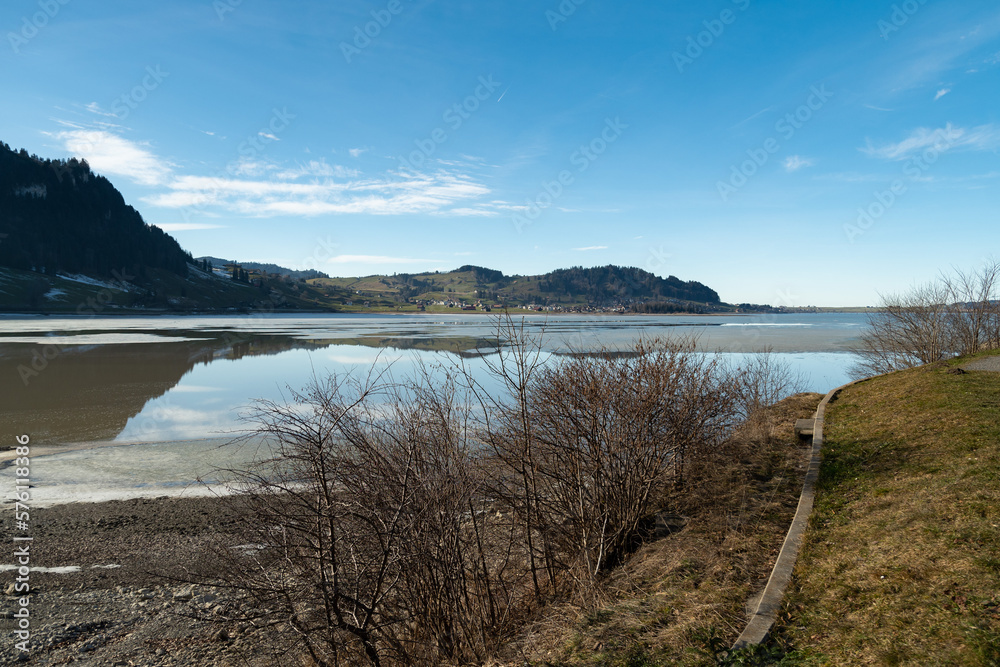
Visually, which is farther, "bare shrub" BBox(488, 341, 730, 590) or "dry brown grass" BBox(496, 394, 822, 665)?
"bare shrub" BBox(488, 341, 730, 590)

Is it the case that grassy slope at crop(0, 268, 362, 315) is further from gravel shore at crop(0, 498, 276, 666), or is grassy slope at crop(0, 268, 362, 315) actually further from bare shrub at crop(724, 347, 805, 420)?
bare shrub at crop(724, 347, 805, 420)

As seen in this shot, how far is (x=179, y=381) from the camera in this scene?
27125mm

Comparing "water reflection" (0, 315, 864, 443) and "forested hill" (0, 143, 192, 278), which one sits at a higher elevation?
"forested hill" (0, 143, 192, 278)

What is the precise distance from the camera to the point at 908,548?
19.5 ft

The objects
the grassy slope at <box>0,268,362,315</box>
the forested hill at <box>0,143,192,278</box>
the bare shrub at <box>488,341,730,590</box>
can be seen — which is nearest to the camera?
the bare shrub at <box>488,341,730,590</box>

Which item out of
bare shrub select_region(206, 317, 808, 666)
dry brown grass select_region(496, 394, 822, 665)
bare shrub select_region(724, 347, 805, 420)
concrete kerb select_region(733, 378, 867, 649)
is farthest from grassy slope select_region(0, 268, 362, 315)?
concrete kerb select_region(733, 378, 867, 649)

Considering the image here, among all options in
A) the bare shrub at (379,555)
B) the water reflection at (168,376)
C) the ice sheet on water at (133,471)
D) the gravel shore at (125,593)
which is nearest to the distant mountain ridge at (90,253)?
the water reflection at (168,376)

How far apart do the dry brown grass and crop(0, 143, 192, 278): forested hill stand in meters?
194

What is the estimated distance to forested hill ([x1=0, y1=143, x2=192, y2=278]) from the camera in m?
160

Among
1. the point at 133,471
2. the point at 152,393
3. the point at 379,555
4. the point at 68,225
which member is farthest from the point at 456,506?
the point at 68,225

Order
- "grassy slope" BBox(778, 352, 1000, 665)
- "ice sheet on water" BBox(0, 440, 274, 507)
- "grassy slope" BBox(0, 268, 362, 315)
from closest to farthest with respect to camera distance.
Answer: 1. "grassy slope" BBox(778, 352, 1000, 665)
2. "ice sheet on water" BBox(0, 440, 274, 507)
3. "grassy slope" BBox(0, 268, 362, 315)

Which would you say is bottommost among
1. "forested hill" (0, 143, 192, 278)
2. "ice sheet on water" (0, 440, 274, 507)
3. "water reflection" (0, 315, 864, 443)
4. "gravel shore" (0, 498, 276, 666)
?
"gravel shore" (0, 498, 276, 666)

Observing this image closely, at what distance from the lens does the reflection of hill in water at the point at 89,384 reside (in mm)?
18056

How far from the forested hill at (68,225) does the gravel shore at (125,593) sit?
7288 inches
